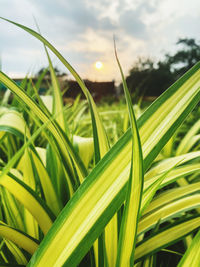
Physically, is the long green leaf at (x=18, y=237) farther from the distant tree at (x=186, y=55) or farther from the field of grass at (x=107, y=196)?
the distant tree at (x=186, y=55)

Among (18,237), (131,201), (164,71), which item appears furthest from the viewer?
(164,71)

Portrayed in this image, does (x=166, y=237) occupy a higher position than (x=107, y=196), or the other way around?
(x=107, y=196)

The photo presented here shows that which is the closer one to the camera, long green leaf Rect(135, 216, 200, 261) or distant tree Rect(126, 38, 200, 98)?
long green leaf Rect(135, 216, 200, 261)

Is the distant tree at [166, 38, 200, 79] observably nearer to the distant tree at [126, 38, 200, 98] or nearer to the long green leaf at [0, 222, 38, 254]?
the distant tree at [126, 38, 200, 98]

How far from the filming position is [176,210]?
44cm

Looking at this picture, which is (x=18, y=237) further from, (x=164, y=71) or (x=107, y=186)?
(x=164, y=71)

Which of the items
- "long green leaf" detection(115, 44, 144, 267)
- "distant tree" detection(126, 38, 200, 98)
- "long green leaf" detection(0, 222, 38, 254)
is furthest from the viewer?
"distant tree" detection(126, 38, 200, 98)

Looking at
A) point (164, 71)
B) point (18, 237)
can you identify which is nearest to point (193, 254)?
point (18, 237)

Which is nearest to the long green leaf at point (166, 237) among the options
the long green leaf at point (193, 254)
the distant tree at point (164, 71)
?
the long green leaf at point (193, 254)

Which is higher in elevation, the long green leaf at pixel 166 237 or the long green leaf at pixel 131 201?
the long green leaf at pixel 131 201

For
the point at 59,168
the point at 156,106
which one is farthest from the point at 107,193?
the point at 59,168

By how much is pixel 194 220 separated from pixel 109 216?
0.69 ft

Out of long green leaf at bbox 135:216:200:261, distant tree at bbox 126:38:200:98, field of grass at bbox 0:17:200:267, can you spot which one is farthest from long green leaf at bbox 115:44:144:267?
distant tree at bbox 126:38:200:98

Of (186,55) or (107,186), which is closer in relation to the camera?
(107,186)
